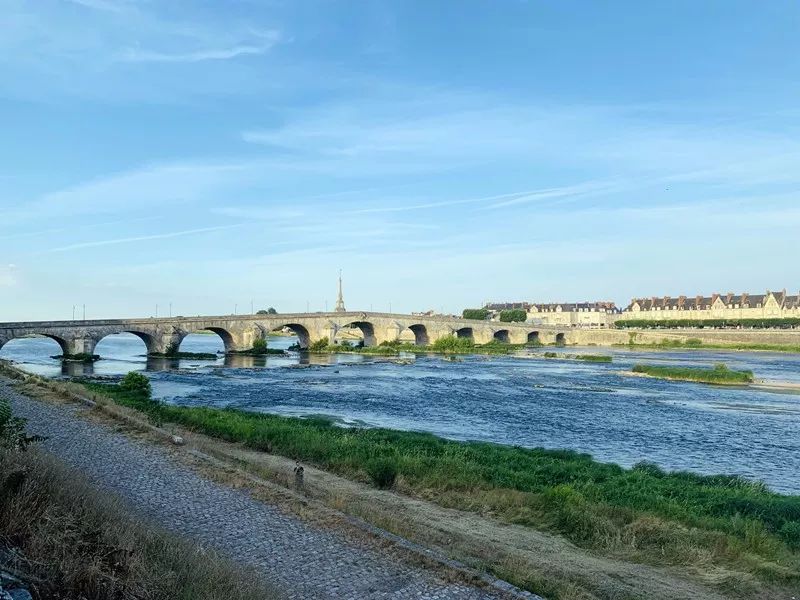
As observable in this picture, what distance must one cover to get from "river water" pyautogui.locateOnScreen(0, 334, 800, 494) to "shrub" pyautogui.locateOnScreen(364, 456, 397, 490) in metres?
7.64

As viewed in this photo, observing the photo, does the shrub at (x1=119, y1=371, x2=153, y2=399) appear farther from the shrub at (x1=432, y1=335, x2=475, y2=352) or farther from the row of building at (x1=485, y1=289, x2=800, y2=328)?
the row of building at (x1=485, y1=289, x2=800, y2=328)

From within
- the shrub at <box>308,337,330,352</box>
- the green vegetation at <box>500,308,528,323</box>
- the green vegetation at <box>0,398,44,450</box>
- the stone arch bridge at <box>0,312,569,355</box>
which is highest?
the green vegetation at <box>500,308,528,323</box>

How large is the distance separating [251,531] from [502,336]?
90130mm

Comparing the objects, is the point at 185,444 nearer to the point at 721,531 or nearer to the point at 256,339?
the point at 721,531

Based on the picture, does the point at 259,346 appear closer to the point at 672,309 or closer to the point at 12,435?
the point at 12,435

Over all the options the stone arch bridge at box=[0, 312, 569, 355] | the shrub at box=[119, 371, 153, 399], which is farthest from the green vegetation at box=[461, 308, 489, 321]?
the shrub at box=[119, 371, 153, 399]

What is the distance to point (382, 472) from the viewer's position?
42.1 feet

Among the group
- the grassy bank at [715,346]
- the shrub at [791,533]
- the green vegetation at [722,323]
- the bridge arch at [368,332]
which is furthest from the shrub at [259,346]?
the green vegetation at [722,323]

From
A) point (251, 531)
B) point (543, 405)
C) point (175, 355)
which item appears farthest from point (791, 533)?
point (175, 355)

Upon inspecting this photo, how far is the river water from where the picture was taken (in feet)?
64.5

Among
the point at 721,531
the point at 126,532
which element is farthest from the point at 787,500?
the point at 126,532

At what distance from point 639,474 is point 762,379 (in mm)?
32911

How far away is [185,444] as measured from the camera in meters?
14.4

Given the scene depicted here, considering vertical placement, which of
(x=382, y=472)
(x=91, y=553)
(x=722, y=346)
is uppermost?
(x=91, y=553)
